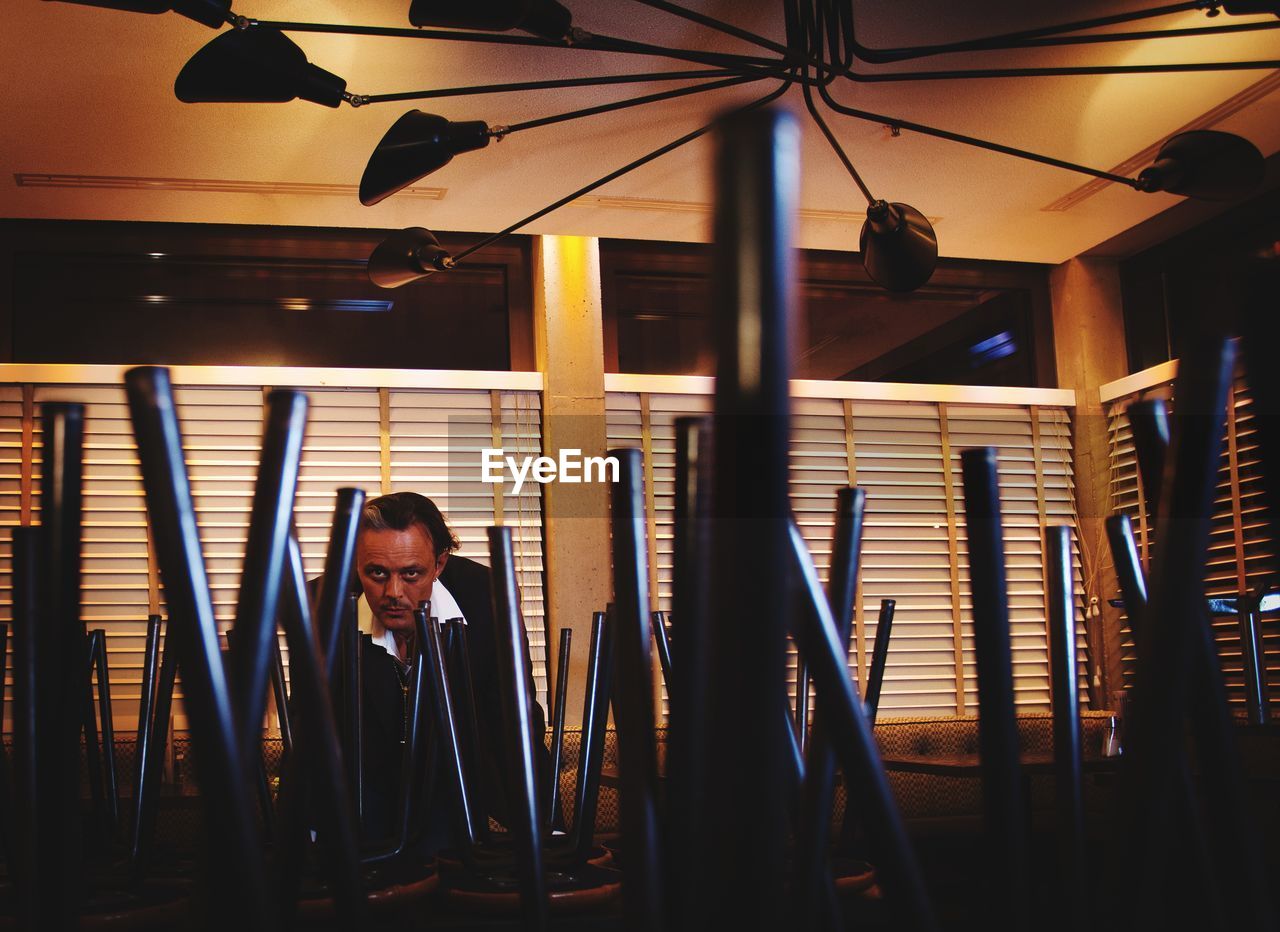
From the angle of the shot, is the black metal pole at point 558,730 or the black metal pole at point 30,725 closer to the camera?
the black metal pole at point 30,725

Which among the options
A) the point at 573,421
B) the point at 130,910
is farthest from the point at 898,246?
the point at 130,910

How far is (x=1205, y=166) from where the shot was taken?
292cm

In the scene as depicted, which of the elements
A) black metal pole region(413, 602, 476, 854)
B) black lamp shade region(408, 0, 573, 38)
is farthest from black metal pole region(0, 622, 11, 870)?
black lamp shade region(408, 0, 573, 38)

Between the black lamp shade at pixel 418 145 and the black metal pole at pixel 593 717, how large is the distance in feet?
6.66

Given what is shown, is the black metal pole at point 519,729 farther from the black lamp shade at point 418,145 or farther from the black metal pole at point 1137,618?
the black lamp shade at point 418,145

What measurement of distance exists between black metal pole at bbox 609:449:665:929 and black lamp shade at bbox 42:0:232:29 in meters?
2.13

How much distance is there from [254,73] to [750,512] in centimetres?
261

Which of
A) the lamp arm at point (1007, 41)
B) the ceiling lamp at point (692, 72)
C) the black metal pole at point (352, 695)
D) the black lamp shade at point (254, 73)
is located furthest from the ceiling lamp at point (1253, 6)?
the black metal pole at point (352, 695)

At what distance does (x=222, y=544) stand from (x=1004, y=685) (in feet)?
16.7

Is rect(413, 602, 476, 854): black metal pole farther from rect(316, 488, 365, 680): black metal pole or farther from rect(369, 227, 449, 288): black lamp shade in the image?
rect(369, 227, 449, 288): black lamp shade

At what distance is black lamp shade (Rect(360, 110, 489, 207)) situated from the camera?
283 centimetres

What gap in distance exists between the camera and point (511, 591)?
49cm

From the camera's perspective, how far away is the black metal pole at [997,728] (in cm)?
35

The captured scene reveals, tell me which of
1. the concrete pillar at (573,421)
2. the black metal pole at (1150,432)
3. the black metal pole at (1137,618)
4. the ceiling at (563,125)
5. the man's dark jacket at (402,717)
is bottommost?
the man's dark jacket at (402,717)
